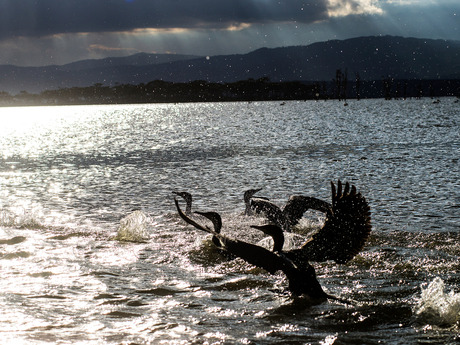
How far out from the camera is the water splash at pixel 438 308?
725 cm

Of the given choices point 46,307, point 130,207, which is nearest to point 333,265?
point 46,307

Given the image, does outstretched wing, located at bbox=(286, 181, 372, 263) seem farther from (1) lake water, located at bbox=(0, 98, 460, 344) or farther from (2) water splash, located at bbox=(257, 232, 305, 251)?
(2) water splash, located at bbox=(257, 232, 305, 251)

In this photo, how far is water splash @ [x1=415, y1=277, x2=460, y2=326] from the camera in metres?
7.25

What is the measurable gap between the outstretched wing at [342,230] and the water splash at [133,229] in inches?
281

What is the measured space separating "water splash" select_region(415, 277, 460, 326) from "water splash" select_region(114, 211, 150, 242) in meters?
7.72

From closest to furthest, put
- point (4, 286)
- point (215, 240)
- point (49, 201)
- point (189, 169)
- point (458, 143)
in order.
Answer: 1. point (215, 240)
2. point (4, 286)
3. point (49, 201)
4. point (189, 169)
5. point (458, 143)

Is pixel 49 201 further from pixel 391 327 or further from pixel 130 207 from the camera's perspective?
pixel 391 327

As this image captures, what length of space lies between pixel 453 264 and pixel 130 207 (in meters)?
12.0

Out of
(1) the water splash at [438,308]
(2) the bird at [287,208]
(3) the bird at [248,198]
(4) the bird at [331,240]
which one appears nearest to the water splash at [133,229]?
(3) the bird at [248,198]

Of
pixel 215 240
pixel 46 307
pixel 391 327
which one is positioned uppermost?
pixel 215 240

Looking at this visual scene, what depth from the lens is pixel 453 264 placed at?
1023 centimetres

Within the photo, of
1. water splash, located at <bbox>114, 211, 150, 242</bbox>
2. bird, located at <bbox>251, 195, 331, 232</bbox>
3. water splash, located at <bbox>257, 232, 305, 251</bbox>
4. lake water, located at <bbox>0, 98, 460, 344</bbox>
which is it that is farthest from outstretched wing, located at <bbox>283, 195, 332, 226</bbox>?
water splash, located at <bbox>114, 211, 150, 242</bbox>

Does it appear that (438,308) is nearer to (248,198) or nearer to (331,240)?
→ (331,240)

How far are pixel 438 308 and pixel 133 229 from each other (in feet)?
27.8
